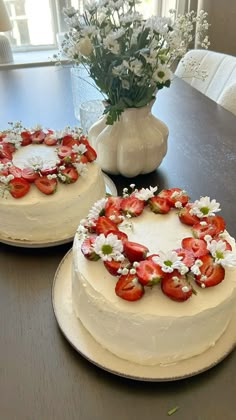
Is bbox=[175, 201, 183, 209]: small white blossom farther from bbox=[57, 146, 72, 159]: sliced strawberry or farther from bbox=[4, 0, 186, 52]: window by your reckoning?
bbox=[4, 0, 186, 52]: window

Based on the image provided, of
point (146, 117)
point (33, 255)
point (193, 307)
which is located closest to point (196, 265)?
point (193, 307)

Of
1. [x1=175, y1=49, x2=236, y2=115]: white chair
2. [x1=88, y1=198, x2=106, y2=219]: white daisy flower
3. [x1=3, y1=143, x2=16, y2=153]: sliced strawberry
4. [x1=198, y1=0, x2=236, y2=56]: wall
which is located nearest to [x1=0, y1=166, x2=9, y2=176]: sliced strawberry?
[x1=3, y1=143, x2=16, y2=153]: sliced strawberry

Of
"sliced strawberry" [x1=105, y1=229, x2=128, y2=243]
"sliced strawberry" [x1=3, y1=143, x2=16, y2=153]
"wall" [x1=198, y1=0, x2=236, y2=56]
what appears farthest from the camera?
"wall" [x1=198, y1=0, x2=236, y2=56]

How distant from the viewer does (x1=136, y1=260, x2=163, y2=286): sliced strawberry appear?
651 mm

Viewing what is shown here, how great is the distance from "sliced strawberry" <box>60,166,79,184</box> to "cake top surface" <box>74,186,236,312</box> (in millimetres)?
144

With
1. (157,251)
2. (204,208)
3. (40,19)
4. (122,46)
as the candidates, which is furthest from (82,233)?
(40,19)

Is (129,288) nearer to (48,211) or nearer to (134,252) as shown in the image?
(134,252)

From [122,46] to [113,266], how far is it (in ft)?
1.91

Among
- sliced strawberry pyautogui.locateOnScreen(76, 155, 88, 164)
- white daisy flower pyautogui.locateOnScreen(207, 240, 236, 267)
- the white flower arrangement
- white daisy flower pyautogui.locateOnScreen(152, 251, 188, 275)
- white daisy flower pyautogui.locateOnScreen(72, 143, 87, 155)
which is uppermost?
the white flower arrangement

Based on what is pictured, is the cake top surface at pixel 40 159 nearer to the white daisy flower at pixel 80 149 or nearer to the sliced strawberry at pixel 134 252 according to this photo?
the white daisy flower at pixel 80 149

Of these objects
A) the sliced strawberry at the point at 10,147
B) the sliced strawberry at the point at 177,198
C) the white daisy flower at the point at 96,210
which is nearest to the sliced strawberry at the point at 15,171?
the sliced strawberry at the point at 10,147

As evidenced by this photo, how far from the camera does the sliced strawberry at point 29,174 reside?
0.93 metres

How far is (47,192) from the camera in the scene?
3.01 feet

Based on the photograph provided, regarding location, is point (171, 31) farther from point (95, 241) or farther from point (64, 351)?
point (64, 351)
